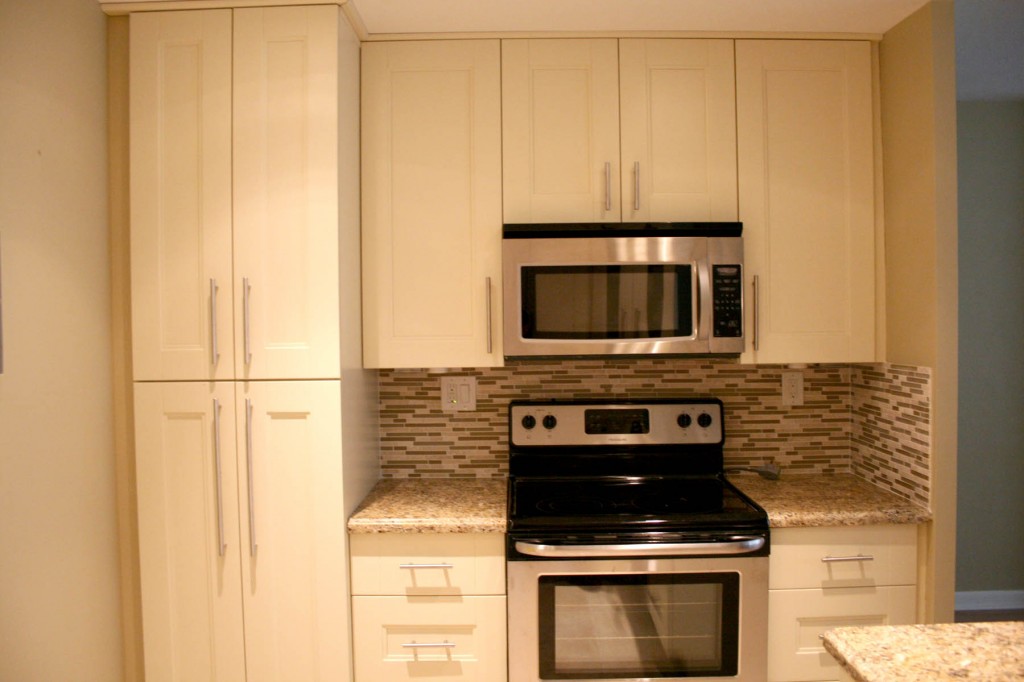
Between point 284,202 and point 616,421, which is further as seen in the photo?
point 616,421

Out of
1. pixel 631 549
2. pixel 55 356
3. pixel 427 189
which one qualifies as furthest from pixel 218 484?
pixel 631 549

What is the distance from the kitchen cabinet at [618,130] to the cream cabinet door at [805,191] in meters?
0.09

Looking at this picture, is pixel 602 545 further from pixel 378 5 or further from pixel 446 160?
pixel 378 5

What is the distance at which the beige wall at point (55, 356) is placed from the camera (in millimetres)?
1428

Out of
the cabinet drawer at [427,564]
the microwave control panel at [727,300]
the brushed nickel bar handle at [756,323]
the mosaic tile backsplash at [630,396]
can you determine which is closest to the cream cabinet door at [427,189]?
the mosaic tile backsplash at [630,396]

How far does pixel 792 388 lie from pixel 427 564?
4.92ft

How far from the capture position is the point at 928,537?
5.92ft

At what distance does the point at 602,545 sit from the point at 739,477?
30.5 inches

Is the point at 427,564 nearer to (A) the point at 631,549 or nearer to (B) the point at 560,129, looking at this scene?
(A) the point at 631,549

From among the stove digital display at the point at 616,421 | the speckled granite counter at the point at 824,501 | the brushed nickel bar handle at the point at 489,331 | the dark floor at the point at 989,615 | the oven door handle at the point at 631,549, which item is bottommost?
the dark floor at the point at 989,615

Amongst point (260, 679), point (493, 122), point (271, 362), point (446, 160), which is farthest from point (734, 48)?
point (260, 679)

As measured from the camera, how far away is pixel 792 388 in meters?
2.26

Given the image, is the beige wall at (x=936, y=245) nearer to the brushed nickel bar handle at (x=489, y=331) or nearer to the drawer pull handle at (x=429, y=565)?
the brushed nickel bar handle at (x=489, y=331)

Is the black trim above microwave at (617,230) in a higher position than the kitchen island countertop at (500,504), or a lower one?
higher
